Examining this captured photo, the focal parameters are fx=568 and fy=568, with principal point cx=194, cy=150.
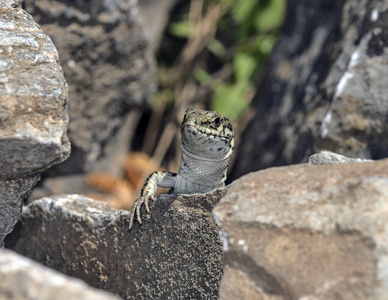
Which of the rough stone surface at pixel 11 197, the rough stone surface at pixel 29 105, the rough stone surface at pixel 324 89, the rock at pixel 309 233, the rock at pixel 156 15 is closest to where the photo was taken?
the rock at pixel 309 233

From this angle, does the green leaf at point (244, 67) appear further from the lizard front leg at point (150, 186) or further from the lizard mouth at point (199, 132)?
the lizard mouth at point (199, 132)

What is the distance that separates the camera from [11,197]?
2996 millimetres

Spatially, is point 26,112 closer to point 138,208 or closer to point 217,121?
point 138,208

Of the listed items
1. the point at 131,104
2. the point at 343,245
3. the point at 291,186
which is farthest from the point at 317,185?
the point at 131,104

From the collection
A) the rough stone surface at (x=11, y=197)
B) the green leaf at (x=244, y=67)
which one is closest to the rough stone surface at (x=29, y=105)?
the rough stone surface at (x=11, y=197)

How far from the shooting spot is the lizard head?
3.68 m

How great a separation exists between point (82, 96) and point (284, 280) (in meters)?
3.52

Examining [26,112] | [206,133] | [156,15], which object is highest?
[26,112]

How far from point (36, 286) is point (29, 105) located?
3.73ft

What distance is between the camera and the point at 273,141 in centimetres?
572

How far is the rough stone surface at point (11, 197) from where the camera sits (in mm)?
2957

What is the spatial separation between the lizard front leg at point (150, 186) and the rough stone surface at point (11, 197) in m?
0.64

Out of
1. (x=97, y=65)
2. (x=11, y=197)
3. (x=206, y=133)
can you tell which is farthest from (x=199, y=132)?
(x=97, y=65)

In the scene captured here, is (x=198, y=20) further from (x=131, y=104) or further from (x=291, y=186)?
(x=291, y=186)
